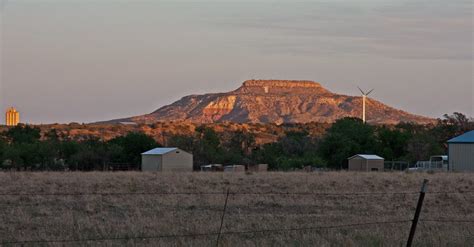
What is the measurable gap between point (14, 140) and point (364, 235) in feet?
305

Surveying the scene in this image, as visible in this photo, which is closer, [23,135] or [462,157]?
[462,157]

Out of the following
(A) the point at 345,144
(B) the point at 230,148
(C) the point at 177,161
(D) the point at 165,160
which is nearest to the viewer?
(D) the point at 165,160

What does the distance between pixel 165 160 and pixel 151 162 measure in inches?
51.0

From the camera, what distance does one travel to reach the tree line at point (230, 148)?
87562 mm

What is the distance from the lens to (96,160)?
291 ft

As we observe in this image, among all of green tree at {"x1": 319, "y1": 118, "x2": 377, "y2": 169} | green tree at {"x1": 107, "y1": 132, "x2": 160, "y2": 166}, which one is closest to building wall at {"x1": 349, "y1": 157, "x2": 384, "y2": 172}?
green tree at {"x1": 319, "y1": 118, "x2": 377, "y2": 169}

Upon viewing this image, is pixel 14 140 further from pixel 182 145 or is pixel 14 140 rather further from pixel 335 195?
pixel 335 195

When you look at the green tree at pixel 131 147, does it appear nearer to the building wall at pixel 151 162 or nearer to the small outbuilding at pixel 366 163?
the building wall at pixel 151 162

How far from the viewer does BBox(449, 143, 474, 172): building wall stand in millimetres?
80500

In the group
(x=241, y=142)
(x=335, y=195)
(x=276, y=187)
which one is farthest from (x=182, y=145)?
(x=335, y=195)

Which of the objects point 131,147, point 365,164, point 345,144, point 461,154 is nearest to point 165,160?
point 131,147

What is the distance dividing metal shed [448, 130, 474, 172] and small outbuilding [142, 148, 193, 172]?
2293 centimetres

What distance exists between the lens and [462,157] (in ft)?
266

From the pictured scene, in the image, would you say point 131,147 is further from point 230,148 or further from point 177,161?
point 230,148
